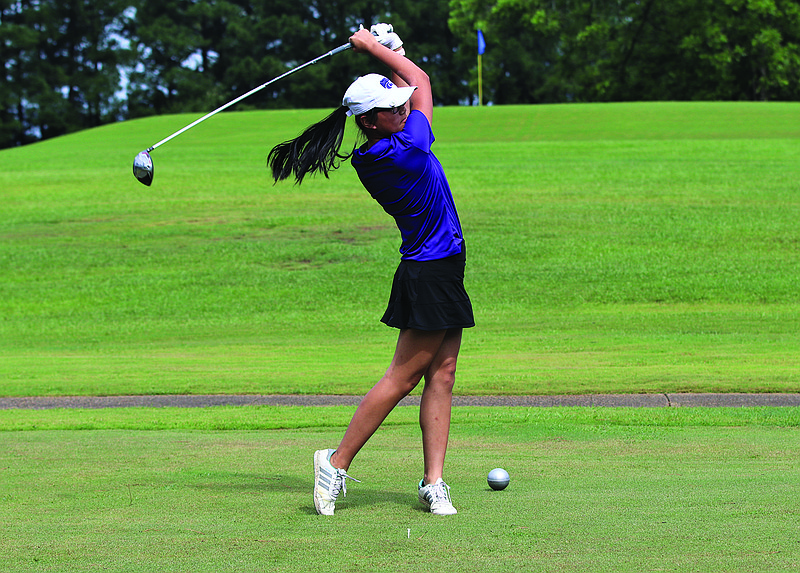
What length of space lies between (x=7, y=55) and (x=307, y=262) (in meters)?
58.1

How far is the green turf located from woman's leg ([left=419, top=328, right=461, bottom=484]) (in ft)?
18.4

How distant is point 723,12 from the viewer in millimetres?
54594

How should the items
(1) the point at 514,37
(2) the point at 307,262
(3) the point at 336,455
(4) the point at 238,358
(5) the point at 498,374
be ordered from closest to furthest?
(3) the point at 336,455 < (5) the point at 498,374 < (4) the point at 238,358 < (2) the point at 307,262 < (1) the point at 514,37

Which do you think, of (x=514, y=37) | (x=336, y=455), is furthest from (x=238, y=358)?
(x=514, y=37)

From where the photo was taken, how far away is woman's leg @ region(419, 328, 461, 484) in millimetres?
4574

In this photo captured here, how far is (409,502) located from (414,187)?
1.55m

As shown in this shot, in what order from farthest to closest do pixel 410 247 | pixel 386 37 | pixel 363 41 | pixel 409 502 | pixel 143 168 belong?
pixel 143 168
pixel 386 37
pixel 363 41
pixel 409 502
pixel 410 247

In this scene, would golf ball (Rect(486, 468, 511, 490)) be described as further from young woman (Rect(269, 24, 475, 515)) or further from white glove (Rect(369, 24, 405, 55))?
white glove (Rect(369, 24, 405, 55))

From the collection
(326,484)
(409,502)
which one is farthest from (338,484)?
(409,502)

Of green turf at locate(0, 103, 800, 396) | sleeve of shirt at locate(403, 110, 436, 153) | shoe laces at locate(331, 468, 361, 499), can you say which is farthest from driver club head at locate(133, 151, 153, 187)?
green turf at locate(0, 103, 800, 396)

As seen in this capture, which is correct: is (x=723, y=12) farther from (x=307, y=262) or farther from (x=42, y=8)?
(x=42, y=8)

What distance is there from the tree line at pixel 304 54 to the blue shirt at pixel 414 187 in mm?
55702

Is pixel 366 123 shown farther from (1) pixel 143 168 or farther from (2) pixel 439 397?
(1) pixel 143 168

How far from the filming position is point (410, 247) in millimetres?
4445
